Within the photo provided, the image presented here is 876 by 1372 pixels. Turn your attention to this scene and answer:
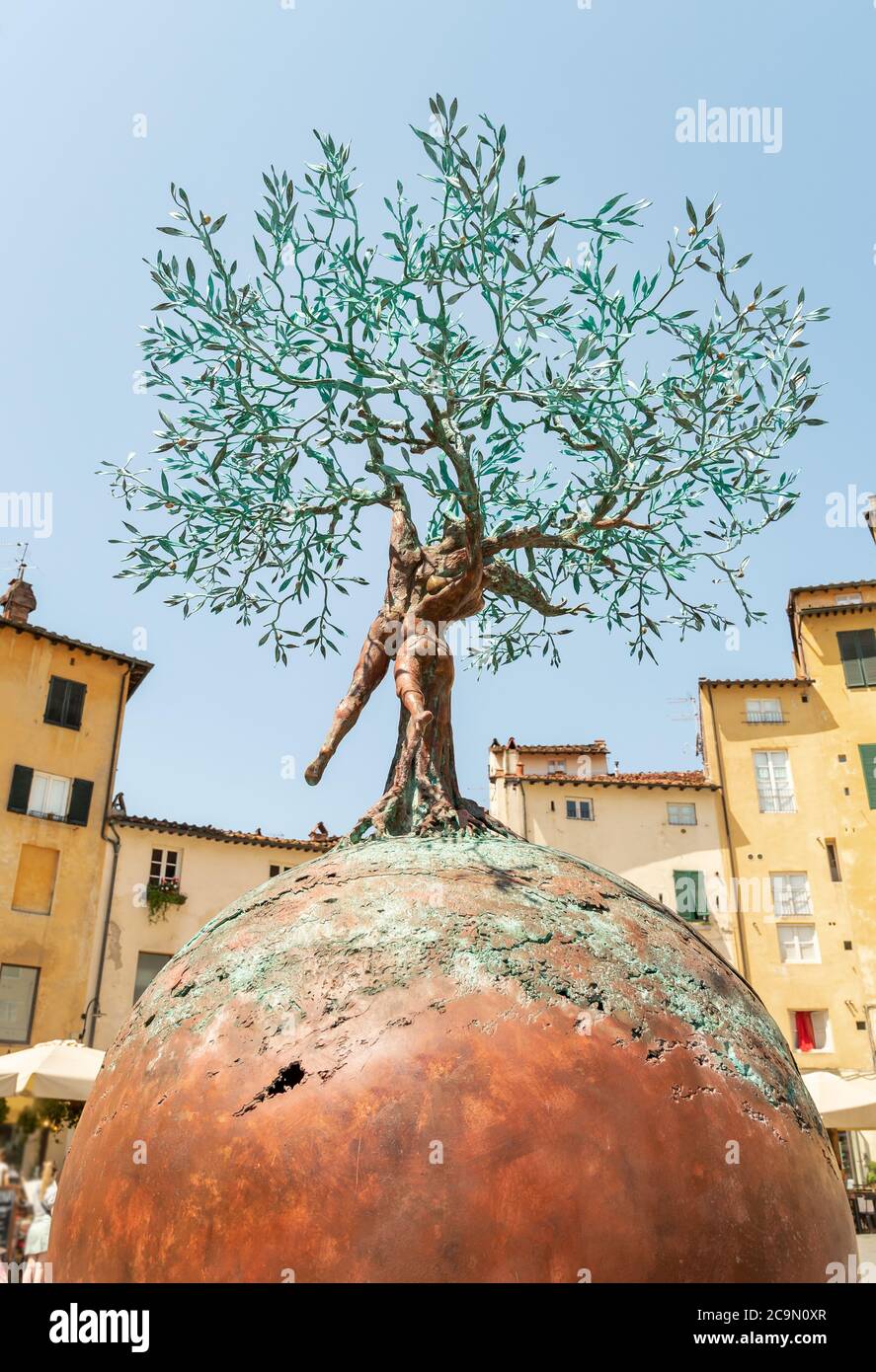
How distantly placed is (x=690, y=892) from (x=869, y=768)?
22.6 ft

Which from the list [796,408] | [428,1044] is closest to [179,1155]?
[428,1044]

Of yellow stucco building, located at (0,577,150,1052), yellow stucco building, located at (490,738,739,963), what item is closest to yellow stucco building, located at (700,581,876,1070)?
yellow stucco building, located at (490,738,739,963)

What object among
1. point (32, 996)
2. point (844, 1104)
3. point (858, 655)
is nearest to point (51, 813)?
point (32, 996)

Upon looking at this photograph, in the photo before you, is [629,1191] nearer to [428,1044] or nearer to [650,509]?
[428,1044]

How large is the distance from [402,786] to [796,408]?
404 cm

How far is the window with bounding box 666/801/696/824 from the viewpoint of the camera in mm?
33625

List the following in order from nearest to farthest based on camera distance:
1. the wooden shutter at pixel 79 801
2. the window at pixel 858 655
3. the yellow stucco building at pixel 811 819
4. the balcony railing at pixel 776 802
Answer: the wooden shutter at pixel 79 801, the yellow stucco building at pixel 811 819, the balcony railing at pixel 776 802, the window at pixel 858 655

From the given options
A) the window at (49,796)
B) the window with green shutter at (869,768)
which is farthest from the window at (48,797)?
the window with green shutter at (869,768)

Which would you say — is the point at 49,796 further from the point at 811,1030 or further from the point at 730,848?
the point at 811,1030

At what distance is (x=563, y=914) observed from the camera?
448 centimetres

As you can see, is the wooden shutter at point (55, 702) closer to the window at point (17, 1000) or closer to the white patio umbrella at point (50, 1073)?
the window at point (17, 1000)

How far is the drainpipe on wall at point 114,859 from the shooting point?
27.1 m

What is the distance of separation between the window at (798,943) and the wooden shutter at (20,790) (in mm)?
22430

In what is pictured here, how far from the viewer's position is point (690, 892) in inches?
1288
